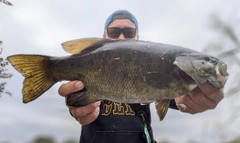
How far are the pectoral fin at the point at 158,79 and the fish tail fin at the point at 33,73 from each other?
0.88 meters

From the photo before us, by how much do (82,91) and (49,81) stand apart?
319 mm

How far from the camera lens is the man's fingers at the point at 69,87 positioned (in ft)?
8.17

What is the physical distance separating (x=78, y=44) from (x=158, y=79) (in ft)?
2.76

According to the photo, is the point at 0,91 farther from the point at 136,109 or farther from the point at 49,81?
the point at 49,81

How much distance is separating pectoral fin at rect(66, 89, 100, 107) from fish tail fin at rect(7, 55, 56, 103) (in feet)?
0.73

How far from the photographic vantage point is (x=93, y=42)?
261 cm

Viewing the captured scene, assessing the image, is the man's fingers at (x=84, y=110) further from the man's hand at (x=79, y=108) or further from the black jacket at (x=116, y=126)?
the black jacket at (x=116, y=126)

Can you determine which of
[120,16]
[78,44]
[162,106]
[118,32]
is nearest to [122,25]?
[118,32]

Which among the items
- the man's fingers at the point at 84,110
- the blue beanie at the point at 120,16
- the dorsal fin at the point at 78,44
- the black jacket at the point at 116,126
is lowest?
the black jacket at the point at 116,126

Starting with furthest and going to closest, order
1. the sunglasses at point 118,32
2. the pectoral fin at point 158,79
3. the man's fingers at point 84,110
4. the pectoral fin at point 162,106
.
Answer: the sunglasses at point 118,32
the man's fingers at point 84,110
the pectoral fin at point 162,106
the pectoral fin at point 158,79

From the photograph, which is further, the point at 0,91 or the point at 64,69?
the point at 0,91

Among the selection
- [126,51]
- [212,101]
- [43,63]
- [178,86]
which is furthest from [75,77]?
[212,101]

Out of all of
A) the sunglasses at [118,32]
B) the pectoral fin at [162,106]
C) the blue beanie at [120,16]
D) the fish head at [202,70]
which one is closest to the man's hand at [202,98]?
the fish head at [202,70]

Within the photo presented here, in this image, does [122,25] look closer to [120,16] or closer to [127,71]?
[120,16]
